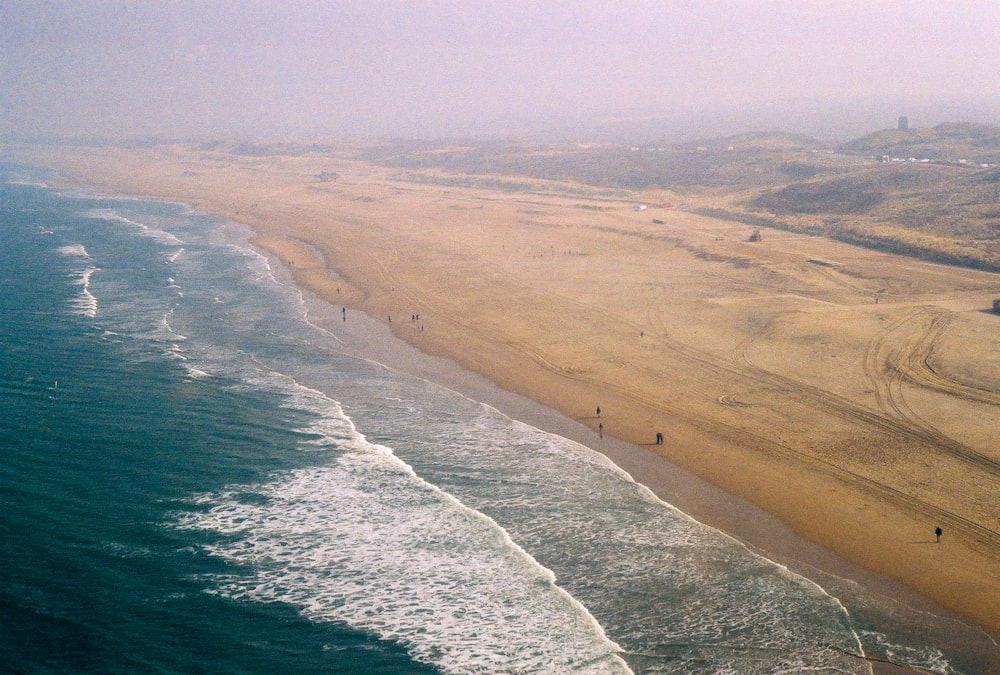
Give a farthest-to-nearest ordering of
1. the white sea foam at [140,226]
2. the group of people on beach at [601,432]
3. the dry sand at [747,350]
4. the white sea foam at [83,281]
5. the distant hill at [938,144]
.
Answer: the distant hill at [938,144] < the white sea foam at [140,226] < the white sea foam at [83,281] < the group of people on beach at [601,432] < the dry sand at [747,350]

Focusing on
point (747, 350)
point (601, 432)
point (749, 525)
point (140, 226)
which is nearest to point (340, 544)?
point (601, 432)

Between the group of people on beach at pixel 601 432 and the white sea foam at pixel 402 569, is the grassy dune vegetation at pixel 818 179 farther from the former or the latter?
the white sea foam at pixel 402 569

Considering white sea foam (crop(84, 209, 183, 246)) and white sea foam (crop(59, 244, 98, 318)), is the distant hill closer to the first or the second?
white sea foam (crop(84, 209, 183, 246))

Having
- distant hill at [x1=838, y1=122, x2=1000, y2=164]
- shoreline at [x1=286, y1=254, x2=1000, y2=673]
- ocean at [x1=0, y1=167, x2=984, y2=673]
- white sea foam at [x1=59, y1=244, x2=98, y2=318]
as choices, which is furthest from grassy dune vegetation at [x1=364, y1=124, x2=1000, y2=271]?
white sea foam at [x1=59, y1=244, x2=98, y2=318]

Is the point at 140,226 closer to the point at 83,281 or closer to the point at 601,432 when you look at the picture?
the point at 83,281

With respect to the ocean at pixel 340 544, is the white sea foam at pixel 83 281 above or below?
above

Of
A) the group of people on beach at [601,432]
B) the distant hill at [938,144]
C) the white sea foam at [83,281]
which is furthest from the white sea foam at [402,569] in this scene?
the distant hill at [938,144]

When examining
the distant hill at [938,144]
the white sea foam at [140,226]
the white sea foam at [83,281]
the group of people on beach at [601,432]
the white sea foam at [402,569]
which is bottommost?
the white sea foam at [402,569]

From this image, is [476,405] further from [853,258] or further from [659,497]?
[853,258]
